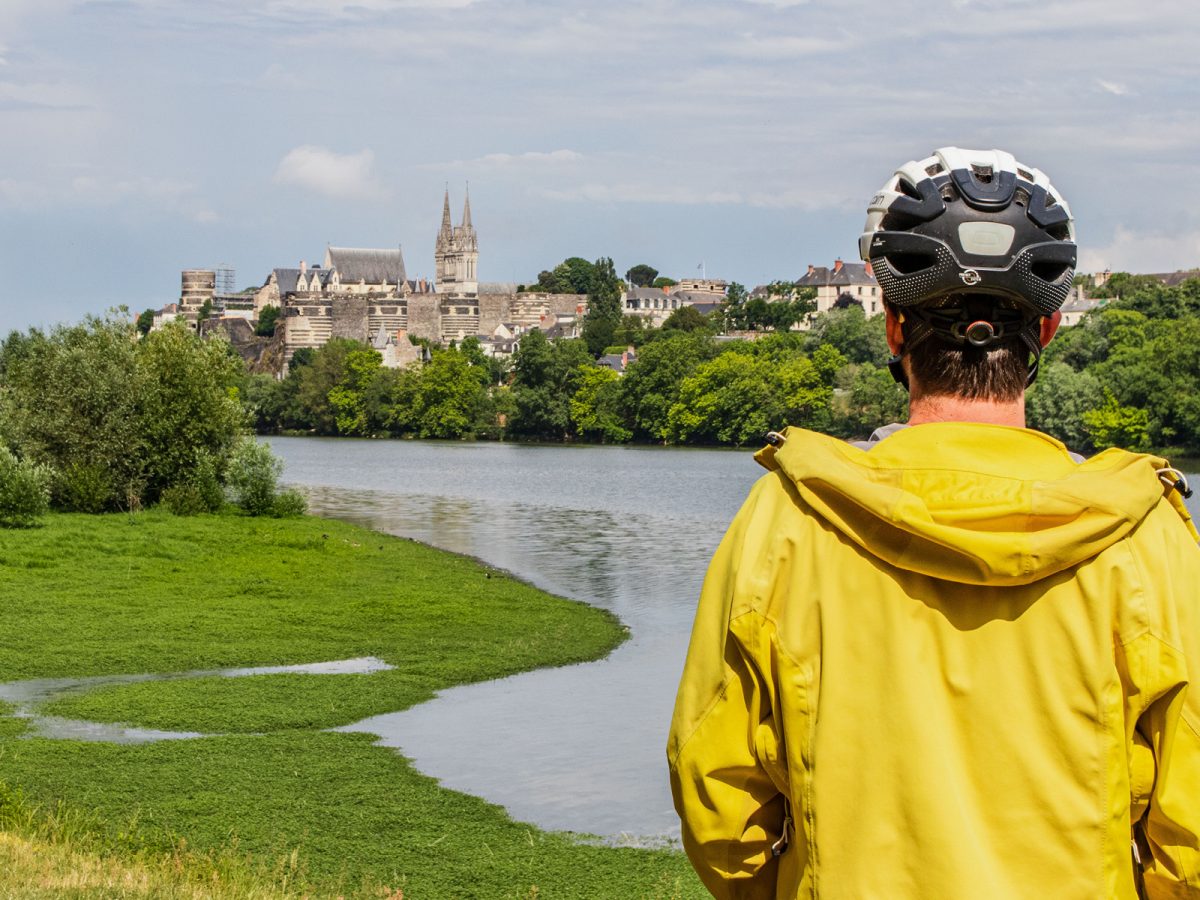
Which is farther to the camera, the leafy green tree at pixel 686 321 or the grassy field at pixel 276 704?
the leafy green tree at pixel 686 321

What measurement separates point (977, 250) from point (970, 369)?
8.5 inches

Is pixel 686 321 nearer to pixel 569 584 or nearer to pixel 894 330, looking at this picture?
pixel 569 584

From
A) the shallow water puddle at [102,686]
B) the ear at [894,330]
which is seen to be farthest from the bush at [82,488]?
the ear at [894,330]

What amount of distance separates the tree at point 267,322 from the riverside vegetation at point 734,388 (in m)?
56.0

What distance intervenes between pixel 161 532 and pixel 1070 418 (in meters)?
49.3

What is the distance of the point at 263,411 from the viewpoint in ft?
423

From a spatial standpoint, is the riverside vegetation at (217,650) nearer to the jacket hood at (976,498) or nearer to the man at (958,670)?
the man at (958,670)

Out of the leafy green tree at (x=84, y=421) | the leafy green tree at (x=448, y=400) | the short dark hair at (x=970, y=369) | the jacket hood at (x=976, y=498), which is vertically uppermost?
the short dark hair at (x=970, y=369)

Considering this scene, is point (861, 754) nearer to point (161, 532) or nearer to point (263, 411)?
point (161, 532)

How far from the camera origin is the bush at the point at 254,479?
36.4m

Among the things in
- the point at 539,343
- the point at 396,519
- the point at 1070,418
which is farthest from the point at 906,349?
the point at 539,343

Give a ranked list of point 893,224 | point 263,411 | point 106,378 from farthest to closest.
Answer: point 263,411, point 106,378, point 893,224

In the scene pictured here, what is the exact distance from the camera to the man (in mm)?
2531

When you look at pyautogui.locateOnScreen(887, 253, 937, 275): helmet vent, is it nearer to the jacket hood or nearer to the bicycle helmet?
the bicycle helmet
